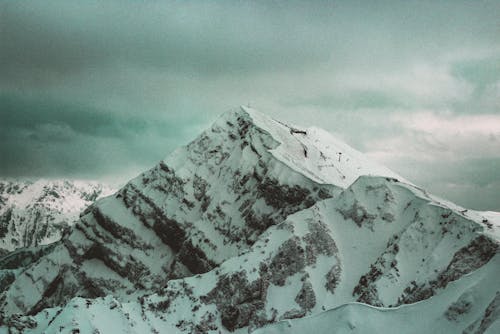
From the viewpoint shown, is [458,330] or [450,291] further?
[450,291]

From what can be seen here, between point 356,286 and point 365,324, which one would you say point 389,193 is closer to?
point 356,286

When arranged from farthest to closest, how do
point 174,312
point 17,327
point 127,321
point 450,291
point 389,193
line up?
point 389,193 → point 174,312 → point 127,321 → point 17,327 → point 450,291

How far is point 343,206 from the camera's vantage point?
168375 mm

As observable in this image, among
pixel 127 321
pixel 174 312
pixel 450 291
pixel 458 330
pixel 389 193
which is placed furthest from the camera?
pixel 389 193

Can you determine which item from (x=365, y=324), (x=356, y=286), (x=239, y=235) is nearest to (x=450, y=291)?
(x=365, y=324)

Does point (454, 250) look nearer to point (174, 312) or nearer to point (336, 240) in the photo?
point (336, 240)

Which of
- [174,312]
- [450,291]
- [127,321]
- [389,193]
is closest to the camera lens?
[450,291]

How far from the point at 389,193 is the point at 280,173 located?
1540 inches

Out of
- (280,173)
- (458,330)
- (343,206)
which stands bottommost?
Answer: (458,330)

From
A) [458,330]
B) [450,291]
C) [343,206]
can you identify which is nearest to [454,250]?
[343,206]

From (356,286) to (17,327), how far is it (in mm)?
86247

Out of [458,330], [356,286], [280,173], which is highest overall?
[280,173]

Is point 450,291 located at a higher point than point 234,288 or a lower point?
lower

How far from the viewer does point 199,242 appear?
7717 inches
